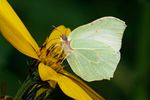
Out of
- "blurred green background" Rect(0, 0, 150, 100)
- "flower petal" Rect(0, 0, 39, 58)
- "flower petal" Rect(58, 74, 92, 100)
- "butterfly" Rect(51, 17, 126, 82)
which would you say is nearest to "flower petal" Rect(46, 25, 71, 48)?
"butterfly" Rect(51, 17, 126, 82)

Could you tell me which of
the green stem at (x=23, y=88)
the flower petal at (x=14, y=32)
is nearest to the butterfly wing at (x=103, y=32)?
the flower petal at (x=14, y=32)

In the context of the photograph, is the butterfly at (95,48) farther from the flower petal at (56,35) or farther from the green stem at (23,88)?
the green stem at (23,88)

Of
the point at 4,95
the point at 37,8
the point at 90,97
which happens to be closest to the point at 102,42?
the point at 90,97

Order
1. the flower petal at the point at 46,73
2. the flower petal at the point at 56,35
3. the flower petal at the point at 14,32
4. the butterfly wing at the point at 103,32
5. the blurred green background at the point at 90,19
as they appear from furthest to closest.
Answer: the blurred green background at the point at 90,19 < the flower petal at the point at 56,35 < the butterfly wing at the point at 103,32 < the flower petal at the point at 14,32 < the flower petal at the point at 46,73

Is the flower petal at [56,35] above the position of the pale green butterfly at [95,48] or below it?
above

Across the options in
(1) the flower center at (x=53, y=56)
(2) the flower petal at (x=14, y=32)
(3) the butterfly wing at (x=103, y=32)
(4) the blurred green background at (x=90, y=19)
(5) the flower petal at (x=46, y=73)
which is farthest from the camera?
(4) the blurred green background at (x=90, y=19)

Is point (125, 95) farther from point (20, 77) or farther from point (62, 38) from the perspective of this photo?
point (62, 38)

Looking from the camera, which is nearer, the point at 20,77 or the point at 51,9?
the point at 20,77

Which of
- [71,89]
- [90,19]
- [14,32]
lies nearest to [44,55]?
[14,32]
